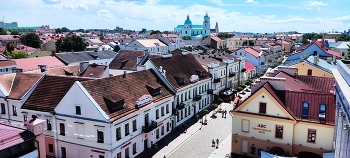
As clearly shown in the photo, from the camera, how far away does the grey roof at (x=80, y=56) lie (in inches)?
2835

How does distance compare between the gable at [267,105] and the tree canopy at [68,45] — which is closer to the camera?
the gable at [267,105]

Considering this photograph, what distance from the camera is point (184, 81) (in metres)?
44.1

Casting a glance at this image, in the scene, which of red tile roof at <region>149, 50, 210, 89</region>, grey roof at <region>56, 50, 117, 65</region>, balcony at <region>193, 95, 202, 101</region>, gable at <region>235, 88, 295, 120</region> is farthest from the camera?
grey roof at <region>56, 50, 117, 65</region>

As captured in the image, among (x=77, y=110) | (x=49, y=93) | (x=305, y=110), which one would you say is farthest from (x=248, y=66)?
(x=77, y=110)

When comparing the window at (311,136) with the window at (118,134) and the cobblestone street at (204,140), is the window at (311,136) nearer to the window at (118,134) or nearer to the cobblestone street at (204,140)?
the cobblestone street at (204,140)

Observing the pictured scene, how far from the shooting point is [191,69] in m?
49.4

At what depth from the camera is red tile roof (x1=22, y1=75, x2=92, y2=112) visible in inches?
1261

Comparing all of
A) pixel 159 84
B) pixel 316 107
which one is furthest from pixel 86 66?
pixel 316 107

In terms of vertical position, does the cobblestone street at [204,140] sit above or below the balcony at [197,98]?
below

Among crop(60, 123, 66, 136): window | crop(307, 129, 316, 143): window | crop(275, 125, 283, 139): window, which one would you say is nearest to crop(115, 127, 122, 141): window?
crop(60, 123, 66, 136): window

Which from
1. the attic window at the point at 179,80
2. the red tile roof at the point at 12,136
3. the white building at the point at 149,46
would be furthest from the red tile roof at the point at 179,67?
the white building at the point at 149,46

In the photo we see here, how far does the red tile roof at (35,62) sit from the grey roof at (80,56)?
188cm

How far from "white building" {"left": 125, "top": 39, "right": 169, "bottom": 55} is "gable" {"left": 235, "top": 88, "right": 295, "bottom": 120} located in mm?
84251

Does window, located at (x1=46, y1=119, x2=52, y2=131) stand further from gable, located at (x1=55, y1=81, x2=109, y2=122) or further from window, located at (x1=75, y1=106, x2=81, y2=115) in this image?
window, located at (x1=75, y1=106, x2=81, y2=115)
